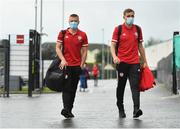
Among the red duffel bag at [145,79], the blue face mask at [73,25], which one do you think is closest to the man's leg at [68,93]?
the blue face mask at [73,25]

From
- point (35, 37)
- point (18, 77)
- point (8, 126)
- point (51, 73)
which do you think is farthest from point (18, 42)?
point (8, 126)

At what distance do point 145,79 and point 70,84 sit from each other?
138cm

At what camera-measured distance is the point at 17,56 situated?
2714cm

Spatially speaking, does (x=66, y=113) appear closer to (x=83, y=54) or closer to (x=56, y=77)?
(x=56, y=77)

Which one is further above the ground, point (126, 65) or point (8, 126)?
point (126, 65)

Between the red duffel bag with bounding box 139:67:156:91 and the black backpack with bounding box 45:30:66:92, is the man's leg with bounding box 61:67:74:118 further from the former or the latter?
the red duffel bag with bounding box 139:67:156:91

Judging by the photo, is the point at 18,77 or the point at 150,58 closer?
the point at 18,77

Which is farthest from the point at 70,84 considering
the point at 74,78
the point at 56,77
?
the point at 56,77

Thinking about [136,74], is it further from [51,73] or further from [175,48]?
[175,48]

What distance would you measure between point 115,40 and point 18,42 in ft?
47.2

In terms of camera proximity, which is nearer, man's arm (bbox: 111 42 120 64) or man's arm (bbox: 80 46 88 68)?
man's arm (bbox: 111 42 120 64)

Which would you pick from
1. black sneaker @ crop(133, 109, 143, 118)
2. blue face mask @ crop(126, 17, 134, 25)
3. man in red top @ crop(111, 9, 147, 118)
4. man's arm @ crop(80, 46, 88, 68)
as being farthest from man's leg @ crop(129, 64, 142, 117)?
man's arm @ crop(80, 46, 88, 68)

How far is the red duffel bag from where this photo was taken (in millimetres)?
11546

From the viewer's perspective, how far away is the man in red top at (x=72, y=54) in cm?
1151
